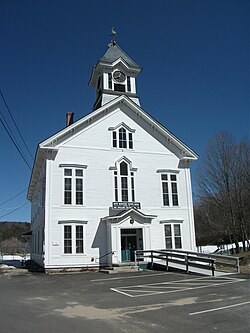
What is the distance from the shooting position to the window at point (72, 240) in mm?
22297

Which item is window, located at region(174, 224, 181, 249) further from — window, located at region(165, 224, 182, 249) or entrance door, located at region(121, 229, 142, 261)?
entrance door, located at region(121, 229, 142, 261)

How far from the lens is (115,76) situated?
1123 inches

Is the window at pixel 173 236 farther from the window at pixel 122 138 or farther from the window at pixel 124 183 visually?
the window at pixel 122 138

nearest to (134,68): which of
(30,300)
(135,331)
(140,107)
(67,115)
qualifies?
(140,107)

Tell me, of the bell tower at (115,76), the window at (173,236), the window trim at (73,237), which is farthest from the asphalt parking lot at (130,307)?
the bell tower at (115,76)

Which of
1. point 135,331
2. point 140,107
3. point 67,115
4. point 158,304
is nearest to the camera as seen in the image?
point 135,331

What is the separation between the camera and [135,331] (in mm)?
7105

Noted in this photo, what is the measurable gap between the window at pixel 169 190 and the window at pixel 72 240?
283 inches

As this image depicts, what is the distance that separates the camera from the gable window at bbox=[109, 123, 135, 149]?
25531 mm

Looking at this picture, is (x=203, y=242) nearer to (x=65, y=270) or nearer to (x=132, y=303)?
(x=65, y=270)

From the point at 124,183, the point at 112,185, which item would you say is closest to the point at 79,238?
the point at 112,185

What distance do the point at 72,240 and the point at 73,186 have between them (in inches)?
146

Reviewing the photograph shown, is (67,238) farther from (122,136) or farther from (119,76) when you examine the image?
(119,76)

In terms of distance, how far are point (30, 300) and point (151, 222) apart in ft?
45.8
